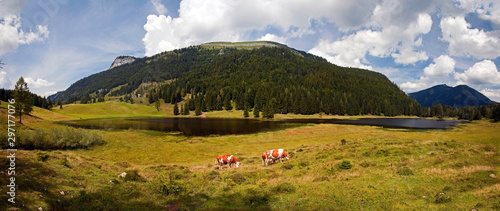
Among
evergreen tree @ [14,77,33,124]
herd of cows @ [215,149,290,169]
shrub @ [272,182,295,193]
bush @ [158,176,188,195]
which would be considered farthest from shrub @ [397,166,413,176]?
evergreen tree @ [14,77,33,124]

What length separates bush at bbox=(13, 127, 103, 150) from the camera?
27828mm

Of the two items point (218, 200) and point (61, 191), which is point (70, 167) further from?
point (218, 200)

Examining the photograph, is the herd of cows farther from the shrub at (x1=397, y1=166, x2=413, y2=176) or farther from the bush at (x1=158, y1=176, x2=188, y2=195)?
the shrub at (x1=397, y1=166, x2=413, y2=176)

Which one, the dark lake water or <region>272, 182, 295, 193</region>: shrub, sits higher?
<region>272, 182, 295, 193</region>: shrub

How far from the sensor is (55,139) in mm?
31766

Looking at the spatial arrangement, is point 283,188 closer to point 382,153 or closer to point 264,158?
point 264,158

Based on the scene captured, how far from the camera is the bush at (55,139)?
27.8 meters

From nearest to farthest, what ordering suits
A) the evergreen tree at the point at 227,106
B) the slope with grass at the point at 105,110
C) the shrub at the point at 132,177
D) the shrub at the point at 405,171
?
the shrub at the point at 405,171 → the shrub at the point at 132,177 → the slope with grass at the point at 105,110 → the evergreen tree at the point at 227,106

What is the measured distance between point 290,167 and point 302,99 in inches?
6224

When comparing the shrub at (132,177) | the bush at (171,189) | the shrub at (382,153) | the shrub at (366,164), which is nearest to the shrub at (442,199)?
the shrub at (366,164)

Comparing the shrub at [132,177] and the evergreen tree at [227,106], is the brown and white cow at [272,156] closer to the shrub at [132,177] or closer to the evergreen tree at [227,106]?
the shrub at [132,177]

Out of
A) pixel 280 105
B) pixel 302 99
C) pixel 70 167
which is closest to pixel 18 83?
pixel 70 167

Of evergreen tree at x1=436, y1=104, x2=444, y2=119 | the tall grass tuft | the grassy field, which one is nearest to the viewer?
the grassy field

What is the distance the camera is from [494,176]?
43.4ft
